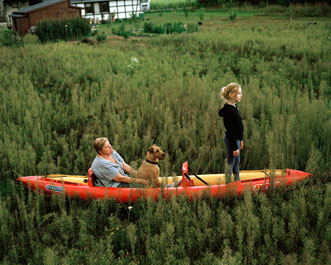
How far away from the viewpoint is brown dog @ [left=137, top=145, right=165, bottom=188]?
15.8 ft

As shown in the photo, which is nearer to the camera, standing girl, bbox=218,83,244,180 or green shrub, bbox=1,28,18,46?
standing girl, bbox=218,83,244,180

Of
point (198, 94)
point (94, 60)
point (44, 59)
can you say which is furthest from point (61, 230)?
point (44, 59)

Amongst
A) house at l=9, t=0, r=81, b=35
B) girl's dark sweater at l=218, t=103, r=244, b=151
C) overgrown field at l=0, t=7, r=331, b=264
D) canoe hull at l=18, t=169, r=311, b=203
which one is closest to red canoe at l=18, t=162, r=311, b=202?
canoe hull at l=18, t=169, r=311, b=203

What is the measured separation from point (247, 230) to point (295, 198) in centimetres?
96

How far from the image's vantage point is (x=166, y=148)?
6410 mm

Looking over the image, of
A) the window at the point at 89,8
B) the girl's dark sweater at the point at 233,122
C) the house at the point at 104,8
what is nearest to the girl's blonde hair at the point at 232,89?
the girl's dark sweater at the point at 233,122

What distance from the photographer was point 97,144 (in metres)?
4.86

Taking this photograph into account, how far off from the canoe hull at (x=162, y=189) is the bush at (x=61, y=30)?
1473 centimetres

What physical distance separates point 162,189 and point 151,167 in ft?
1.15

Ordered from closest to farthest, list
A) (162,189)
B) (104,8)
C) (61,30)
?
(162,189)
(61,30)
(104,8)

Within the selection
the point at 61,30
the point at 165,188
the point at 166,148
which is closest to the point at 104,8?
the point at 61,30

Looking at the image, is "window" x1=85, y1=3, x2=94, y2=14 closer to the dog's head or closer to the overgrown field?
the overgrown field

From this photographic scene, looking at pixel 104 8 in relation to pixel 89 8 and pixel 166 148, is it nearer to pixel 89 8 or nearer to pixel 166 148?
pixel 89 8

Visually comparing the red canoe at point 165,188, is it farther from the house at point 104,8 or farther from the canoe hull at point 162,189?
the house at point 104,8
